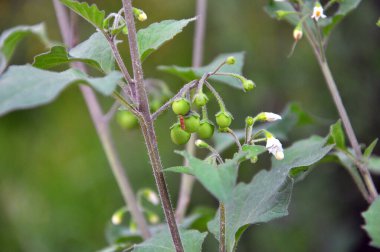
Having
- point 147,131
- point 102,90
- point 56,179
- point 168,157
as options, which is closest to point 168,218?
point 147,131

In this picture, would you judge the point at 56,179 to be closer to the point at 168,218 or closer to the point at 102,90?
the point at 168,218

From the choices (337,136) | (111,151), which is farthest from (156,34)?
(111,151)

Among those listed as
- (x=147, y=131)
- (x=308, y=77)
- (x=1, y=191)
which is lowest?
(x=1, y=191)

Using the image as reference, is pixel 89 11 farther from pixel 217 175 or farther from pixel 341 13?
pixel 341 13

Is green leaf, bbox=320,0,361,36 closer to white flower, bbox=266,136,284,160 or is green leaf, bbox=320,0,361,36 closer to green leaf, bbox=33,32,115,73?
white flower, bbox=266,136,284,160

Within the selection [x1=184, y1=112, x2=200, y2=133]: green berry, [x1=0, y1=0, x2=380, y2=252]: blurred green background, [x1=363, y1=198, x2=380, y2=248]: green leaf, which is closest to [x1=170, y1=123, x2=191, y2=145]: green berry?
[x1=184, y1=112, x2=200, y2=133]: green berry

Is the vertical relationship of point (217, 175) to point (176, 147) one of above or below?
above

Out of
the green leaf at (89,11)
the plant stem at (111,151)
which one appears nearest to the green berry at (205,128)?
the green leaf at (89,11)
